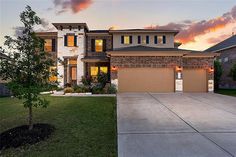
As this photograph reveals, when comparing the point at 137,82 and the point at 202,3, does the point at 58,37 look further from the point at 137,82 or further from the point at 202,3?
the point at 202,3

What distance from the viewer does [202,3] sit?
46.7 ft

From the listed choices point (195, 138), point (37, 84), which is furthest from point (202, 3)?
point (37, 84)

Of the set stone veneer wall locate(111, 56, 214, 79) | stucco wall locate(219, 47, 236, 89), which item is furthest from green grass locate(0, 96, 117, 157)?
stucco wall locate(219, 47, 236, 89)

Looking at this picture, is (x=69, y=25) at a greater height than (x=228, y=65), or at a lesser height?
greater

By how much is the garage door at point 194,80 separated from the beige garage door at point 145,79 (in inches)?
67.2

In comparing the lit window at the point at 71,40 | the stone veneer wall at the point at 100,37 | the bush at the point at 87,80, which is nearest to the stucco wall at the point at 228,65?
the stone veneer wall at the point at 100,37

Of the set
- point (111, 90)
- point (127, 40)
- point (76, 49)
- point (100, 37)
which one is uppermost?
point (100, 37)

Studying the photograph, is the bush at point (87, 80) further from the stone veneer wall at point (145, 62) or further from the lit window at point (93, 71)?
the stone veneer wall at point (145, 62)

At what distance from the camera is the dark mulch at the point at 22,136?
4.99 meters

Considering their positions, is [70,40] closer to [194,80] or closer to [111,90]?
[111,90]

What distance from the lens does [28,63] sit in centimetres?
559

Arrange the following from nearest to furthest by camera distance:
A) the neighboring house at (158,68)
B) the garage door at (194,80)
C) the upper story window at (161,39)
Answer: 1. the neighboring house at (158,68)
2. the garage door at (194,80)
3. the upper story window at (161,39)

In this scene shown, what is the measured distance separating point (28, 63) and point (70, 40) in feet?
55.0

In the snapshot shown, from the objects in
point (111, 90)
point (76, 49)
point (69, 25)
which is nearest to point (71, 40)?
point (76, 49)
